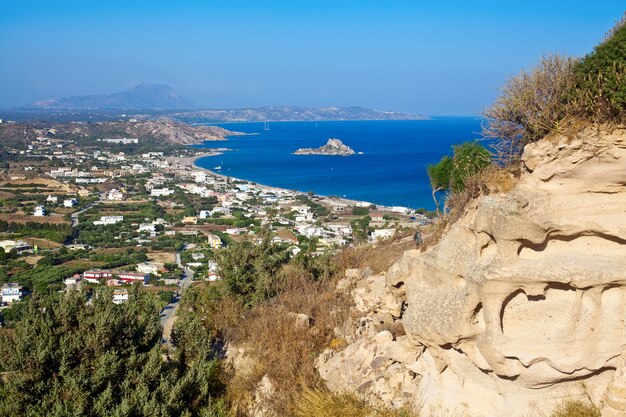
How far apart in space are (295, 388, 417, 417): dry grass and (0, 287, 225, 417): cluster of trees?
3.04 ft

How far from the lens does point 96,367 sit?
6.02 meters

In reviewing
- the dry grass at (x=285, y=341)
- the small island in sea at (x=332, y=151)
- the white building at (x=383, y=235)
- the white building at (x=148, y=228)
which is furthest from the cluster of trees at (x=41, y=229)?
the small island in sea at (x=332, y=151)

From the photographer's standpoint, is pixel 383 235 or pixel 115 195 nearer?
pixel 383 235

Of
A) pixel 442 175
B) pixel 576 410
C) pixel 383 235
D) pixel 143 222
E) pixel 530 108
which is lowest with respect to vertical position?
pixel 143 222

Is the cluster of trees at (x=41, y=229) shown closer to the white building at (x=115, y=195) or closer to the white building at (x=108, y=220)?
the white building at (x=108, y=220)

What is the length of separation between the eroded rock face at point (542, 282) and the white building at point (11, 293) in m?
22.1

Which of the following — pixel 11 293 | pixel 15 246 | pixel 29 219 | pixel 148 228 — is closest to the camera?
pixel 11 293

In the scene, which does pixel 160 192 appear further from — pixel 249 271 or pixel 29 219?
pixel 249 271

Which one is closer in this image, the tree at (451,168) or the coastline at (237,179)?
the tree at (451,168)

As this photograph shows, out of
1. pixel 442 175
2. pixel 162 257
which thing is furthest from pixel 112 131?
pixel 442 175

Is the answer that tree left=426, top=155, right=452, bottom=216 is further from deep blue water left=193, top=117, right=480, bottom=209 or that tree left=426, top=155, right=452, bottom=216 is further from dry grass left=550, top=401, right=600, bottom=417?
deep blue water left=193, top=117, right=480, bottom=209

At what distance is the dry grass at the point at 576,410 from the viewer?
480 cm

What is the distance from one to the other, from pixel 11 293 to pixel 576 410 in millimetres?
24635

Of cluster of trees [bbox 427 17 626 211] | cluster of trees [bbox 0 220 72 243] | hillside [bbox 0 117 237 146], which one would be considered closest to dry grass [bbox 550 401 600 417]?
cluster of trees [bbox 427 17 626 211]
